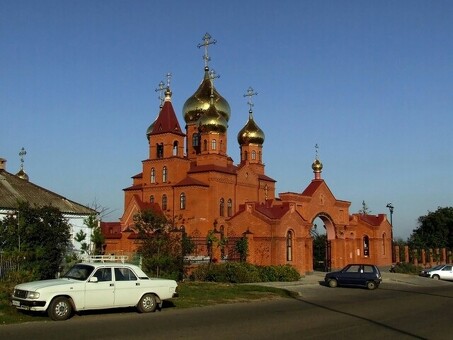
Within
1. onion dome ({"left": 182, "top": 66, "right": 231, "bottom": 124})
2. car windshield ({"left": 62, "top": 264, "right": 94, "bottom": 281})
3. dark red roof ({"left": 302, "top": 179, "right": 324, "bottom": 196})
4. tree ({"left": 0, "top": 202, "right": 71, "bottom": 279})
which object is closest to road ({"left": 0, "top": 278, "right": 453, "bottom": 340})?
car windshield ({"left": 62, "top": 264, "right": 94, "bottom": 281})

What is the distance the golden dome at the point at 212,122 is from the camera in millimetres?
47031

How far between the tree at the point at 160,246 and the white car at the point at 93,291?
10.4m

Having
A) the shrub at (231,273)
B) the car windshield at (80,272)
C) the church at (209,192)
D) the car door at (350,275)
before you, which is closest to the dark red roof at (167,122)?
the church at (209,192)

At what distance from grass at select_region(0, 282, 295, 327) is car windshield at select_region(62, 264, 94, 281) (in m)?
1.28

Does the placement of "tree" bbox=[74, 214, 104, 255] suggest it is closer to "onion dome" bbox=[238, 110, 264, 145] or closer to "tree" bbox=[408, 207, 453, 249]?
"onion dome" bbox=[238, 110, 264, 145]

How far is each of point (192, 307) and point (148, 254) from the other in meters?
10.5

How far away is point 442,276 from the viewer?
124ft

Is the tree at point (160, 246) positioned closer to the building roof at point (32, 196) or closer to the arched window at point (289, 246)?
the building roof at point (32, 196)

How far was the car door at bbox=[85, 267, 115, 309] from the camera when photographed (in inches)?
580

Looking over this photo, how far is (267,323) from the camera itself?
14.4m

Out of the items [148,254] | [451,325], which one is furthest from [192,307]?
[148,254]

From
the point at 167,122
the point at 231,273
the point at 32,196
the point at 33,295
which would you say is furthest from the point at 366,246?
the point at 33,295

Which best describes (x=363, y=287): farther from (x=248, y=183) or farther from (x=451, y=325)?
(x=248, y=183)

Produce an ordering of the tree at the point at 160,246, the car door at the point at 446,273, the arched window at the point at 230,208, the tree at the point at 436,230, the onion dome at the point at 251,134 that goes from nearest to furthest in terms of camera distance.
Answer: the tree at the point at 160,246, the car door at the point at 446,273, the arched window at the point at 230,208, the onion dome at the point at 251,134, the tree at the point at 436,230
